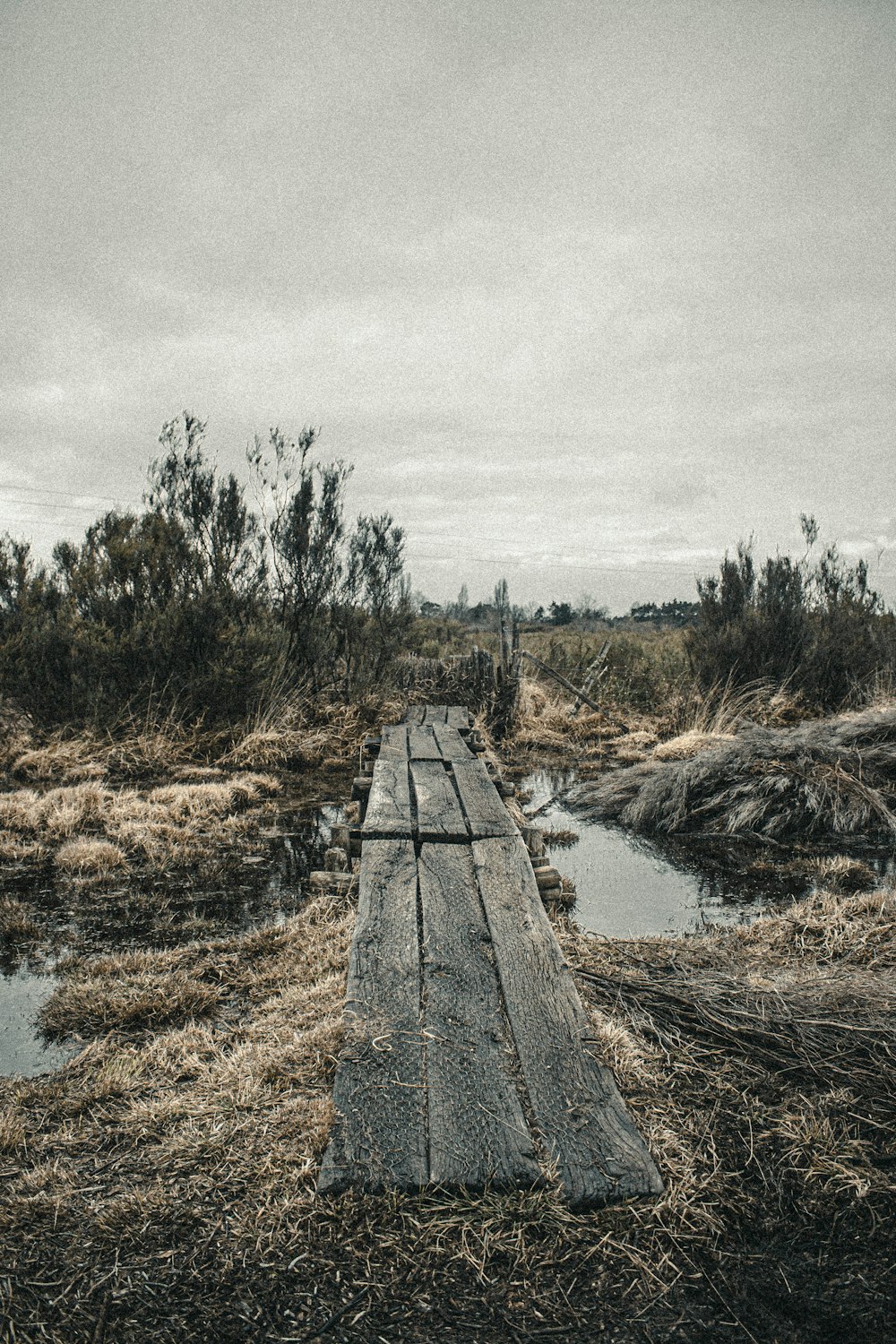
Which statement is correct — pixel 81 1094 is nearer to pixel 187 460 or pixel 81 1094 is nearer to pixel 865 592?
pixel 187 460

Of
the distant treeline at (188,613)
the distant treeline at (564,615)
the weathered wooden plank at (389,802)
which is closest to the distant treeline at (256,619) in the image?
the distant treeline at (188,613)

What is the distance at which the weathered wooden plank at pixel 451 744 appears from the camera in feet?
23.5

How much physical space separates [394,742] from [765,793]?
3.74 m

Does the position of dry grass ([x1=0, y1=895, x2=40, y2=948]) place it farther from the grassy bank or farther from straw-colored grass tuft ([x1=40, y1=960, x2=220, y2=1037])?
straw-colored grass tuft ([x1=40, y1=960, x2=220, y2=1037])

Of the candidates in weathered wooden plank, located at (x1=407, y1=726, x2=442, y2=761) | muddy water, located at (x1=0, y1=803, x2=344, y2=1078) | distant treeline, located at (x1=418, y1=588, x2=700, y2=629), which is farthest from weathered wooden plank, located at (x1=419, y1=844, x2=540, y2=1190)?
distant treeline, located at (x1=418, y1=588, x2=700, y2=629)

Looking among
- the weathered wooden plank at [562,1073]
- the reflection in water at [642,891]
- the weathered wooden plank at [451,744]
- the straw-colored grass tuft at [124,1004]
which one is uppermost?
the weathered wooden plank at [451,744]

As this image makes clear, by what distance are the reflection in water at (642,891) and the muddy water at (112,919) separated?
2005 mm

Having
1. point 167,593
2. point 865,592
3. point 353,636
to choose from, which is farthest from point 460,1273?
point 865,592

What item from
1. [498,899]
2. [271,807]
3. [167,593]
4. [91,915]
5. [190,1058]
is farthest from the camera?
[167,593]

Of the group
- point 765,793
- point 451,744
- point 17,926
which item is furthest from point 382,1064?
point 765,793

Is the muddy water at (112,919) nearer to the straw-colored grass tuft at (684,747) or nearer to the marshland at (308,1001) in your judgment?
the marshland at (308,1001)

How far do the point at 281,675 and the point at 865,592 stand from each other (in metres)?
12.2

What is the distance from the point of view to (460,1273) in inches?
68.1

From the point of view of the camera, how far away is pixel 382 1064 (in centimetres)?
237
